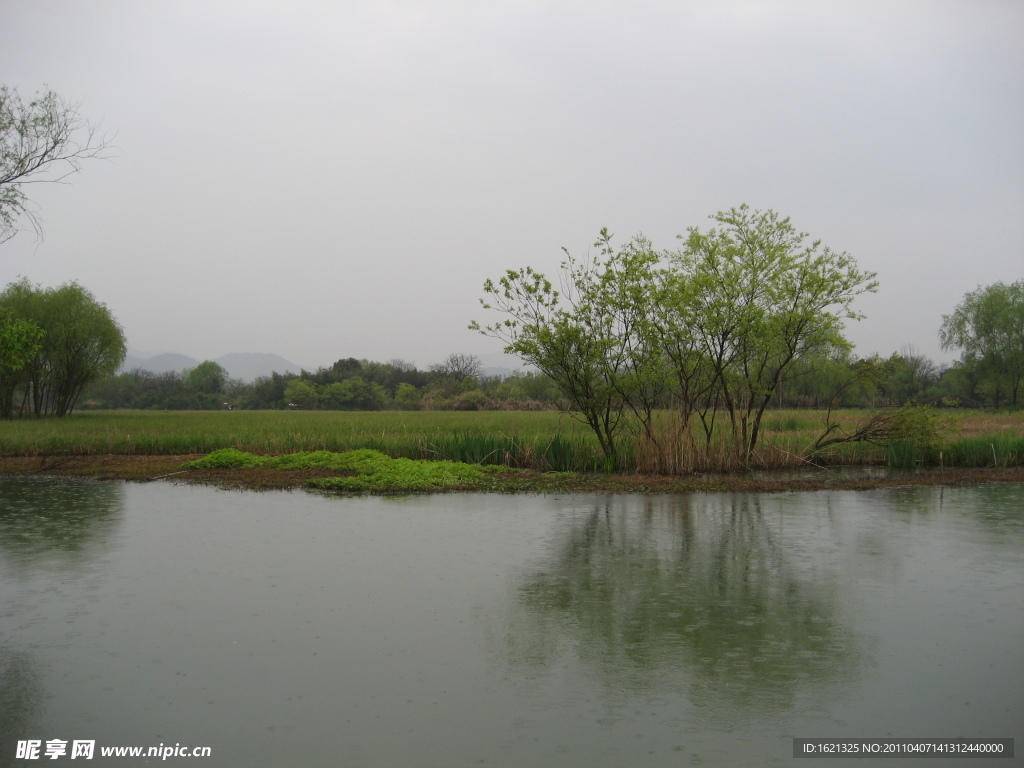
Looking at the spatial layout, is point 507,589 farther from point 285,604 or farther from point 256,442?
point 256,442

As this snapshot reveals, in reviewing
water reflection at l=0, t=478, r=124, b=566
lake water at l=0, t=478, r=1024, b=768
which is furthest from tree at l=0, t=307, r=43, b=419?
lake water at l=0, t=478, r=1024, b=768

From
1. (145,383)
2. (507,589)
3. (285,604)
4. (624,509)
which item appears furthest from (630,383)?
(145,383)

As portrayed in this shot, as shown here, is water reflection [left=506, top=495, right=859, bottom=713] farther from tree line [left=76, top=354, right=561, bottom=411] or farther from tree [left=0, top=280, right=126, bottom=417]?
tree line [left=76, top=354, right=561, bottom=411]

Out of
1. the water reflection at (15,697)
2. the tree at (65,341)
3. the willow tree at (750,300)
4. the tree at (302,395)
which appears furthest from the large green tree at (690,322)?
the tree at (302,395)

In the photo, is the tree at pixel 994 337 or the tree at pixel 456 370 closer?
the tree at pixel 994 337

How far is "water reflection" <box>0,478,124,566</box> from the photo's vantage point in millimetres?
7746

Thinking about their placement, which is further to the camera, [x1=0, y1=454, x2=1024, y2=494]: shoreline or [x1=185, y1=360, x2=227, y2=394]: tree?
[x1=185, y1=360, x2=227, y2=394]: tree

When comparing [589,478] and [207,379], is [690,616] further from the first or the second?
[207,379]

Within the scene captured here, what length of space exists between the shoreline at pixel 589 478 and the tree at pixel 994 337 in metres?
29.2

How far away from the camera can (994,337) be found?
40.3 m

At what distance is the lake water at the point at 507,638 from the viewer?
3.78 metres

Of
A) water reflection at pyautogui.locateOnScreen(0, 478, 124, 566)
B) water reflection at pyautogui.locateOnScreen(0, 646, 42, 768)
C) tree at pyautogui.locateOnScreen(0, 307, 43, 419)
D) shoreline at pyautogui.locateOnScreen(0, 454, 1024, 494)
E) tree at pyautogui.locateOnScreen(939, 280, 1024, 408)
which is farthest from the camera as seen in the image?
tree at pyautogui.locateOnScreen(939, 280, 1024, 408)

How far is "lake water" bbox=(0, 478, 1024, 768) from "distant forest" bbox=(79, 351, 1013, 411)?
67.7 ft

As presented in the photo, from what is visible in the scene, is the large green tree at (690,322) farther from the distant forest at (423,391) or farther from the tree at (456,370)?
the tree at (456,370)
